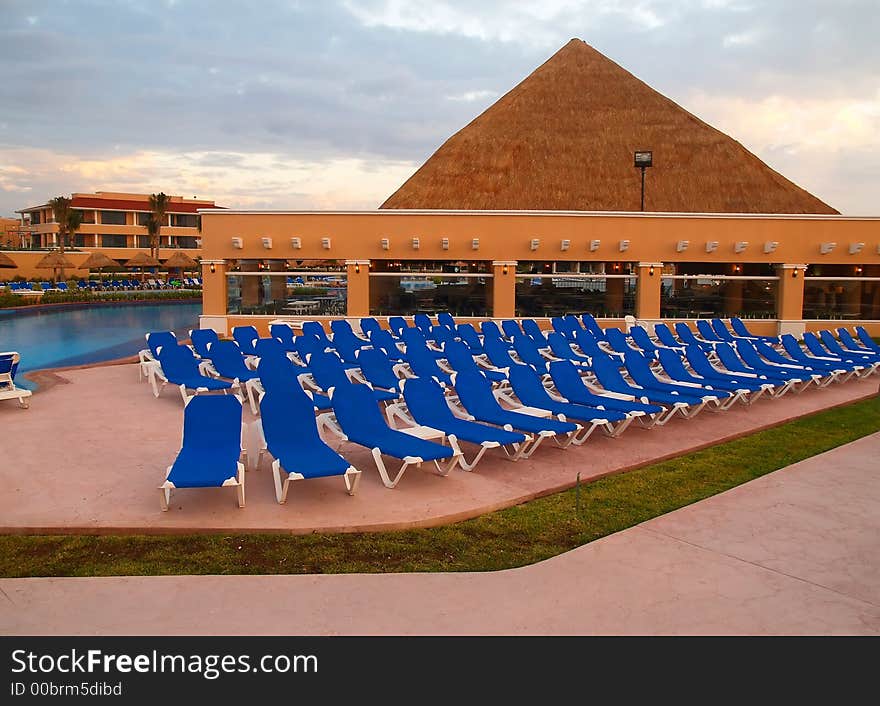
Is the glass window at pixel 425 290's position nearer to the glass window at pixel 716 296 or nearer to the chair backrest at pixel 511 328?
the chair backrest at pixel 511 328

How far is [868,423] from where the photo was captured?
8.81 m

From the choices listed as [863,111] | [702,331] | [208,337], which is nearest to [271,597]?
[208,337]

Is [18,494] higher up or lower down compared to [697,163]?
lower down

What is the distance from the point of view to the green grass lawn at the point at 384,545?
14.3ft

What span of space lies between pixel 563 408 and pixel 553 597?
4162 mm

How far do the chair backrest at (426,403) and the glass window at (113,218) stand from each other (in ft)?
215

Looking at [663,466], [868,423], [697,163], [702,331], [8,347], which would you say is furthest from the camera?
[697,163]

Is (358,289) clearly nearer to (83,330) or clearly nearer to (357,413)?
(83,330)

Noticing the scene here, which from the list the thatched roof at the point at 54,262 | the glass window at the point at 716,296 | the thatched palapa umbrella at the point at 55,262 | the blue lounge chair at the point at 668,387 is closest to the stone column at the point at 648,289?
the glass window at the point at 716,296

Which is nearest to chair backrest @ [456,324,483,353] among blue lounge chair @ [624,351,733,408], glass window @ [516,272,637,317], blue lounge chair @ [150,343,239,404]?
blue lounge chair @ [624,351,733,408]

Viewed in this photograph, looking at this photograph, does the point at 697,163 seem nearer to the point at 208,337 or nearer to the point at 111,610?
the point at 208,337

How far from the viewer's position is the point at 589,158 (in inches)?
2447
